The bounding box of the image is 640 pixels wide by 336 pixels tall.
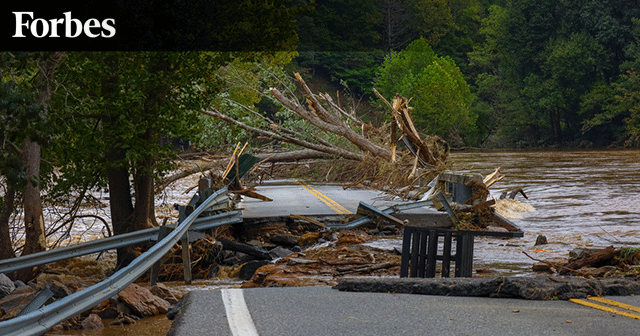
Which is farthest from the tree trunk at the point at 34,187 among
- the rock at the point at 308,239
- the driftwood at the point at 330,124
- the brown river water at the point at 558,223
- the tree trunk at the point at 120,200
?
the driftwood at the point at 330,124

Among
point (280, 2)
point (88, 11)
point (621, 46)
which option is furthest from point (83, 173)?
point (621, 46)

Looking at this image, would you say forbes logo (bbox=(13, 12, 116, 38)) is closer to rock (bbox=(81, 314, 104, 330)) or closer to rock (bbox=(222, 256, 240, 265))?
rock (bbox=(222, 256, 240, 265))

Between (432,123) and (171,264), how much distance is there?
3027 inches

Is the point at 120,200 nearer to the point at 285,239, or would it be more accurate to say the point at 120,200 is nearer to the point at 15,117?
the point at 285,239

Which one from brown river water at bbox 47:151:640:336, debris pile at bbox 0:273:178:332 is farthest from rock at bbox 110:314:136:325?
brown river water at bbox 47:151:640:336

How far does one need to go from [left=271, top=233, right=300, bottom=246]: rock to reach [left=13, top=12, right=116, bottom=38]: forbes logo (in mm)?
4651

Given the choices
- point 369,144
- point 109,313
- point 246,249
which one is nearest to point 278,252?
point 246,249

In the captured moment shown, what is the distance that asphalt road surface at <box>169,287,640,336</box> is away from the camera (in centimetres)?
514

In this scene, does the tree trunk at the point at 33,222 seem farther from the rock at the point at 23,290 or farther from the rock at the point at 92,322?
the rock at the point at 92,322

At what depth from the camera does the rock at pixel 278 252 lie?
457 inches

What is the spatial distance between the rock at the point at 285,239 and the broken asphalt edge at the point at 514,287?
5.89 m

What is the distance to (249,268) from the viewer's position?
35.1 ft

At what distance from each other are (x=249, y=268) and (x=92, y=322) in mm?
3736

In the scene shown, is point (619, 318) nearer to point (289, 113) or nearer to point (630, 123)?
point (289, 113)
